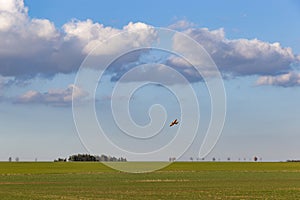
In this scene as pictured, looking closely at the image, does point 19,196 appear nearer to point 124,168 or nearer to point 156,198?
point 156,198

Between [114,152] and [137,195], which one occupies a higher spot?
[114,152]

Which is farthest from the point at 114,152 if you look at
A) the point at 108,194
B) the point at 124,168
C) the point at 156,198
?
the point at 124,168

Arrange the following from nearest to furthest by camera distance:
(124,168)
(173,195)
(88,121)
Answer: (173,195)
(88,121)
(124,168)

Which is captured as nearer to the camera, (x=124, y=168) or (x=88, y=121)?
(x=88, y=121)

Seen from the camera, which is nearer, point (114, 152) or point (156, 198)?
point (156, 198)

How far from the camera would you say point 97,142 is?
67.0m

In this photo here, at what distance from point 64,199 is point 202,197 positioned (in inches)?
462

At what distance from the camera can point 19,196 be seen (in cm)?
5650

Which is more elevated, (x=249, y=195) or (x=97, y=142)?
(x=97, y=142)

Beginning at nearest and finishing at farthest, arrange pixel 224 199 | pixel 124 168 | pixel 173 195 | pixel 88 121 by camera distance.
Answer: pixel 224 199
pixel 173 195
pixel 88 121
pixel 124 168

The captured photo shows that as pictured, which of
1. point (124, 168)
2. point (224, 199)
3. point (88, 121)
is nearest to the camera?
point (224, 199)

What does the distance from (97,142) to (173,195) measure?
14.7m

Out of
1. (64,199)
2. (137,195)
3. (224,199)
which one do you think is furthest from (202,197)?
(64,199)

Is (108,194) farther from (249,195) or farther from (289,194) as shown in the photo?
(289,194)
